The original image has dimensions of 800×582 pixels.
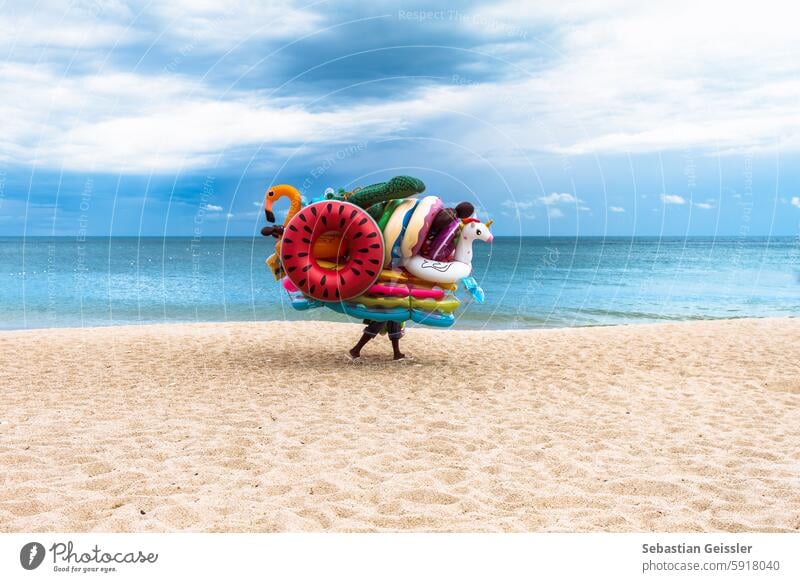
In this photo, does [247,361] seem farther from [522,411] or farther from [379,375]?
[522,411]

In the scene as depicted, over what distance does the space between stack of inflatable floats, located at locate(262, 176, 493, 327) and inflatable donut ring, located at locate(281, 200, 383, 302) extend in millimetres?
13

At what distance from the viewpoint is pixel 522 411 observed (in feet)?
23.2

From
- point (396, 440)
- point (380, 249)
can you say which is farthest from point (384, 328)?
point (396, 440)

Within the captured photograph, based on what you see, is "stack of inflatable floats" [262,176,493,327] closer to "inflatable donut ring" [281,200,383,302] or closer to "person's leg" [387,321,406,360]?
"inflatable donut ring" [281,200,383,302]

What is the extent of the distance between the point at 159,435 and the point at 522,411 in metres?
3.58

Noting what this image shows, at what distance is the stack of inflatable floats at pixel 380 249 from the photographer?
335 inches

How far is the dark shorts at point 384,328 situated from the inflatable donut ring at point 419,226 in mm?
1122

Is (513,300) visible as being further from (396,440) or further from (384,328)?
(396,440)

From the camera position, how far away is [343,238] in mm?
8617

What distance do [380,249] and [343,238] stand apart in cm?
52

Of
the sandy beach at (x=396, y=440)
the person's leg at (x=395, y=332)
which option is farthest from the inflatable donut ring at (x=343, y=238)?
the sandy beach at (x=396, y=440)

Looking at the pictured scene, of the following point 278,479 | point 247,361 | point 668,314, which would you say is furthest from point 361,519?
point 668,314

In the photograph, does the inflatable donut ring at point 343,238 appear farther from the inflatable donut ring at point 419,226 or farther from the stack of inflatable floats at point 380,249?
the inflatable donut ring at point 419,226
